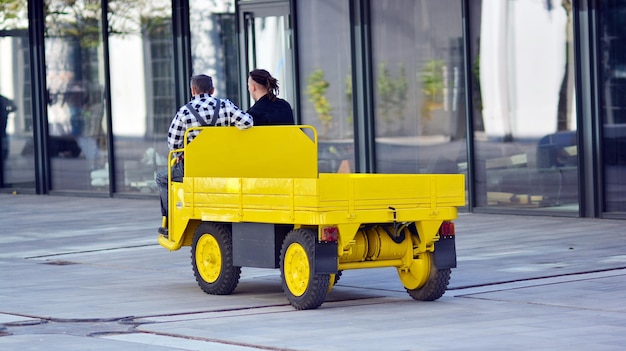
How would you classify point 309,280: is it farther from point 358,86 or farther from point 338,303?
point 358,86

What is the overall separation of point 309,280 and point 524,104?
7239 mm

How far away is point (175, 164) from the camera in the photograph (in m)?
10.2

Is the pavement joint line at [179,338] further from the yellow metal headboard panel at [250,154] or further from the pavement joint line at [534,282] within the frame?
the pavement joint line at [534,282]

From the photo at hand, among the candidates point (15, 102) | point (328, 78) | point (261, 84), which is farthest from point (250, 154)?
point (15, 102)

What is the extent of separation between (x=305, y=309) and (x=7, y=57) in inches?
608

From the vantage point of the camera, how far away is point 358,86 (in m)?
17.4

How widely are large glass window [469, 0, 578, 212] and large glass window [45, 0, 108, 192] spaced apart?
25.2 ft

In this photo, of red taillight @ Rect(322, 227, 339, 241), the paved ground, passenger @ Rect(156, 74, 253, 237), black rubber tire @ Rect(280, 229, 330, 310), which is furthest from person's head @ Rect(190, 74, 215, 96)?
red taillight @ Rect(322, 227, 339, 241)

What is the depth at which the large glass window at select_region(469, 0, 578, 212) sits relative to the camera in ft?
48.7

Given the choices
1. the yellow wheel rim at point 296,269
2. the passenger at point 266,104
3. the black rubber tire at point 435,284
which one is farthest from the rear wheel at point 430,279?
the passenger at point 266,104

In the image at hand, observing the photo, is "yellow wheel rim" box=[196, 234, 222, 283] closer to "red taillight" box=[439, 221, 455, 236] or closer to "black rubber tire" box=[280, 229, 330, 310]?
"black rubber tire" box=[280, 229, 330, 310]

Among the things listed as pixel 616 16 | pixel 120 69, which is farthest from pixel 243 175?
pixel 120 69

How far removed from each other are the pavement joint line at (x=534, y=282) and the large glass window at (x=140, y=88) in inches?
419

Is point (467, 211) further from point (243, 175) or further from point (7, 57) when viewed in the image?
point (7, 57)
